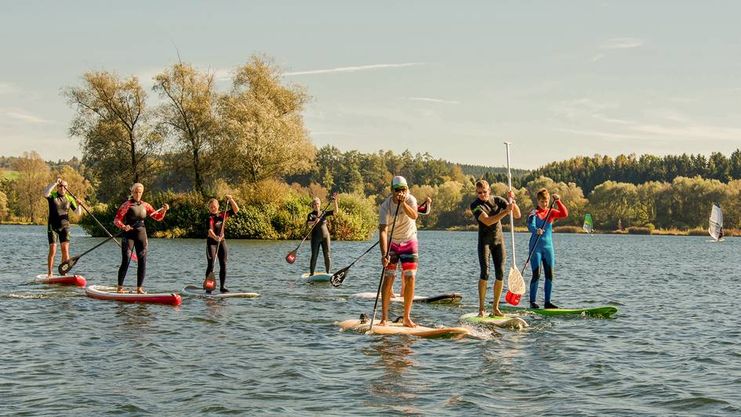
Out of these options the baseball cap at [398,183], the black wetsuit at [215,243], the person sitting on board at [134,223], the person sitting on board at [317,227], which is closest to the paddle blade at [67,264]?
the person sitting on board at [134,223]

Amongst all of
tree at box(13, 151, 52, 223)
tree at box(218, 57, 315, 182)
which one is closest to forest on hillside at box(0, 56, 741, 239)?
tree at box(218, 57, 315, 182)

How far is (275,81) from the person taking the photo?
6819 cm

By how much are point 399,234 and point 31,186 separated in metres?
139

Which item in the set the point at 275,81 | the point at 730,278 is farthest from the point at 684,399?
the point at 275,81

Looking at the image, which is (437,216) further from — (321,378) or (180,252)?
(321,378)

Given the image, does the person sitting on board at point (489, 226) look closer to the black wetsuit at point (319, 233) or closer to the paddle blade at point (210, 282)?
the paddle blade at point (210, 282)

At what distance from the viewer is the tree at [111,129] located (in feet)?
220

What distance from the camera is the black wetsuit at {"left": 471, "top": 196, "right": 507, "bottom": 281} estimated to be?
50.0 feet

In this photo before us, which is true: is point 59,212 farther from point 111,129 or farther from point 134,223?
point 111,129

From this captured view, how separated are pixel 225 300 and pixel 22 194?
13431 cm

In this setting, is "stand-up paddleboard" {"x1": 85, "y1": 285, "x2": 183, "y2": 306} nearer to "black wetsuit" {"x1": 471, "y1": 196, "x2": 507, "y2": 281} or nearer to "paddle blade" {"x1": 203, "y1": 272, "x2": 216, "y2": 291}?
"paddle blade" {"x1": 203, "y1": 272, "x2": 216, "y2": 291}

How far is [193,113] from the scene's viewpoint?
222 ft

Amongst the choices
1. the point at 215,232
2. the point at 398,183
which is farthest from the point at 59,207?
the point at 398,183

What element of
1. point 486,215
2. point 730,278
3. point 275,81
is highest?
point 275,81
